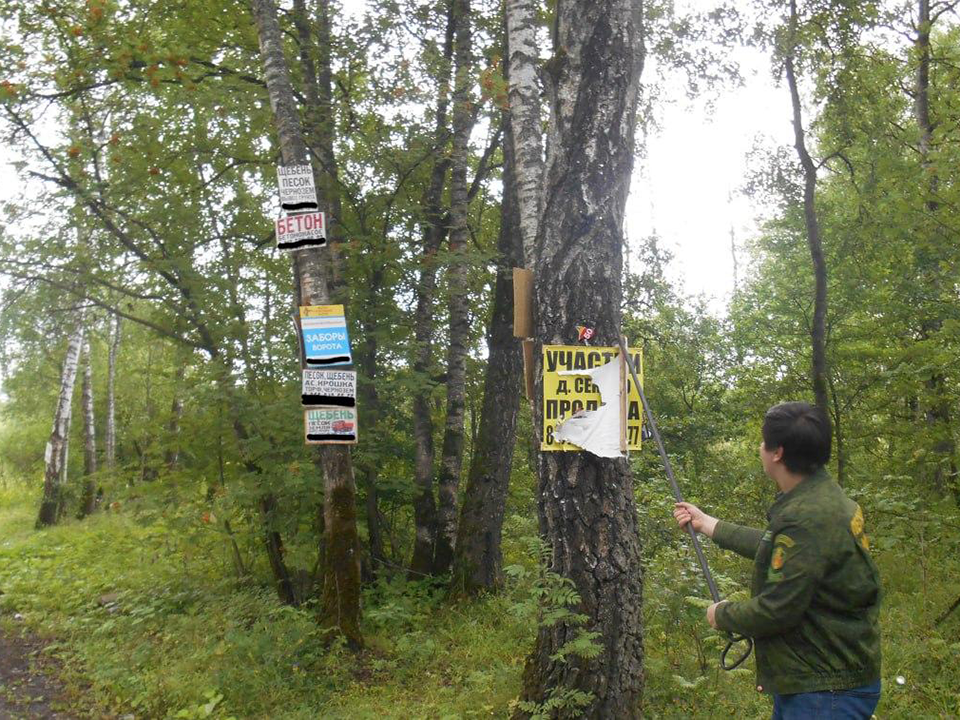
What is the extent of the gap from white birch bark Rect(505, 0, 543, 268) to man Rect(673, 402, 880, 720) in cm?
287

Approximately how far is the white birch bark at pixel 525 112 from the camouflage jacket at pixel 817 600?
9.96 ft

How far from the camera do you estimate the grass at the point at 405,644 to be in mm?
5129

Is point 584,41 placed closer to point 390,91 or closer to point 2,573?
point 390,91

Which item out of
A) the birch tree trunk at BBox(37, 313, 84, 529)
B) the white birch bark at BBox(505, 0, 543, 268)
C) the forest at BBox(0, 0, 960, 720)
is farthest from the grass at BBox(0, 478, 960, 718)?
the birch tree trunk at BBox(37, 313, 84, 529)

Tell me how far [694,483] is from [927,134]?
6.63 m

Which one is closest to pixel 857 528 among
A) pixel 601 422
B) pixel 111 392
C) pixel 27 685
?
pixel 601 422

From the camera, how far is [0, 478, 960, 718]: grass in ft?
16.8

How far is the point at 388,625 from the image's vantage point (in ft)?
23.3

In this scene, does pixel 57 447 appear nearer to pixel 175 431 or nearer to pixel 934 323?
pixel 175 431

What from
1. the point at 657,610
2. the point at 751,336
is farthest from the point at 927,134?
the point at 657,610

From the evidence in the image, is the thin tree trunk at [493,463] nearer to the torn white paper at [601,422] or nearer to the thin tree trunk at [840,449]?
the torn white paper at [601,422]

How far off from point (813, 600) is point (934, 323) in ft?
29.9

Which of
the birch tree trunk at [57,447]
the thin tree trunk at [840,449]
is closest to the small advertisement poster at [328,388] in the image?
the thin tree trunk at [840,449]

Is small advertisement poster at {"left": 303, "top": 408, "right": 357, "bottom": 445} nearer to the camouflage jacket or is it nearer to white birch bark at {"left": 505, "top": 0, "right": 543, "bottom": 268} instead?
white birch bark at {"left": 505, "top": 0, "right": 543, "bottom": 268}
